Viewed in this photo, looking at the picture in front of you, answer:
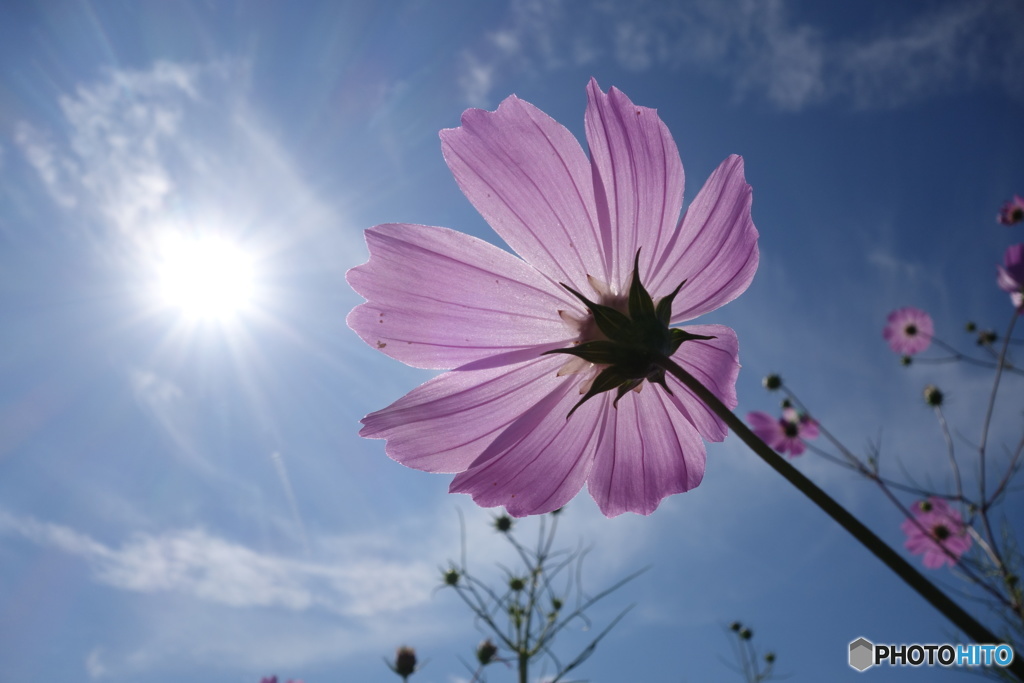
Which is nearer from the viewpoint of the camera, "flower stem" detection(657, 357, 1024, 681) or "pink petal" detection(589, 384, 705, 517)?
"flower stem" detection(657, 357, 1024, 681)

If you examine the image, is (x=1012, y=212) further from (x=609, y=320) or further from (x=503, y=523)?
(x=609, y=320)

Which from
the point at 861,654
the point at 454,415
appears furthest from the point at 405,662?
the point at 454,415

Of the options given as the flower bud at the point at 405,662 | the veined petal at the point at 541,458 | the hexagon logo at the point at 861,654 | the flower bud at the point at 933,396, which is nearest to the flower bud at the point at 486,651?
the flower bud at the point at 405,662

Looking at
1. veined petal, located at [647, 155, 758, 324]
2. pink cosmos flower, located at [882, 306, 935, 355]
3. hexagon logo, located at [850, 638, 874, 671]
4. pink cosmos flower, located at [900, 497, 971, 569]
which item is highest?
pink cosmos flower, located at [882, 306, 935, 355]

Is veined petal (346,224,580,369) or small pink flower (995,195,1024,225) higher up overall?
small pink flower (995,195,1024,225)

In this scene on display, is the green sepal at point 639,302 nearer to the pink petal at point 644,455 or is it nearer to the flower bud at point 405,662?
the pink petal at point 644,455

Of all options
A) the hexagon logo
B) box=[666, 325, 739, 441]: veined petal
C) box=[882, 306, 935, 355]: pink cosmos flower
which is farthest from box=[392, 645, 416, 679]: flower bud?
box=[882, 306, 935, 355]: pink cosmos flower

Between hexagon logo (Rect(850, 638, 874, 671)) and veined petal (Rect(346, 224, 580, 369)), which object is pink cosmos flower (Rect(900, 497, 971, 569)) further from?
veined petal (Rect(346, 224, 580, 369))
